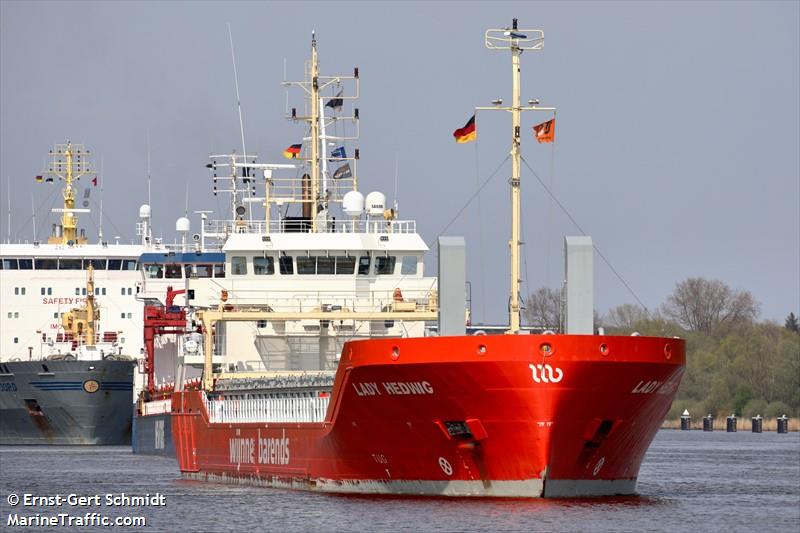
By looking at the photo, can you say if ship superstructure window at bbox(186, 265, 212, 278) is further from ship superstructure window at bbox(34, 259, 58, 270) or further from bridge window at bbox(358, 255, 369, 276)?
bridge window at bbox(358, 255, 369, 276)

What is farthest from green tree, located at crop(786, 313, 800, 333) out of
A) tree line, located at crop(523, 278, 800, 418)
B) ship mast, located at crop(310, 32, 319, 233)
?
ship mast, located at crop(310, 32, 319, 233)

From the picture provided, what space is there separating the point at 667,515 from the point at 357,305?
46.8ft

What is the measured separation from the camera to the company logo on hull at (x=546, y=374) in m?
28.7

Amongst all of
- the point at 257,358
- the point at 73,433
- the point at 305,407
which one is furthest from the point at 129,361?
the point at 305,407

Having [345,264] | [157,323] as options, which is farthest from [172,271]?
[345,264]

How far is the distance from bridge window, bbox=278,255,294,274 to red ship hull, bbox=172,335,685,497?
426 inches

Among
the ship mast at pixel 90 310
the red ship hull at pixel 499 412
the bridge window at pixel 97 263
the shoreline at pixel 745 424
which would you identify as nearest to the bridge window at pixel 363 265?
the red ship hull at pixel 499 412

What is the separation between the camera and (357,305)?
42.1 metres

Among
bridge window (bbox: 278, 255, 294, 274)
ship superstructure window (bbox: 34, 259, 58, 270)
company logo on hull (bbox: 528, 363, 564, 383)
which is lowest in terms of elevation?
company logo on hull (bbox: 528, 363, 564, 383)

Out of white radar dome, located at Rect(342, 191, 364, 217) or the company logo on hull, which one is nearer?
the company logo on hull

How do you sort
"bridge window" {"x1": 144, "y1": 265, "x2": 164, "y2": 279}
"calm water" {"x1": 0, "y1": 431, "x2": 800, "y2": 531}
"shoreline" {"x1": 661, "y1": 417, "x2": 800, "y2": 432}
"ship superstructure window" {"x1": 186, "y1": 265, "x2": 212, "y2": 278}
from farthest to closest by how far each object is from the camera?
"shoreline" {"x1": 661, "y1": 417, "x2": 800, "y2": 432}
"bridge window" {"x1": 144, "y1": 265, "x2": 164, "y2": 279}
"ship superstructure window" {"x1": 186, "y1": 265, "x2": 212, "y2": 278}
"calm water" {"x1": 0, "y1": 431, "x2": 800, "y2": 531}

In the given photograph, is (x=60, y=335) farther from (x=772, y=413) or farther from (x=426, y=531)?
(x=426, y=531)

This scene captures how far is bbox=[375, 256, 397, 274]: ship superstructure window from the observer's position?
43.5 metres

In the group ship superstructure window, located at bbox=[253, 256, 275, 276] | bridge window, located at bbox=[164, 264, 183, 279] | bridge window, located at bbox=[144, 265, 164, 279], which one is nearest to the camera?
ship superstructure window, located at bbox=[253, 256, 275, 276]
